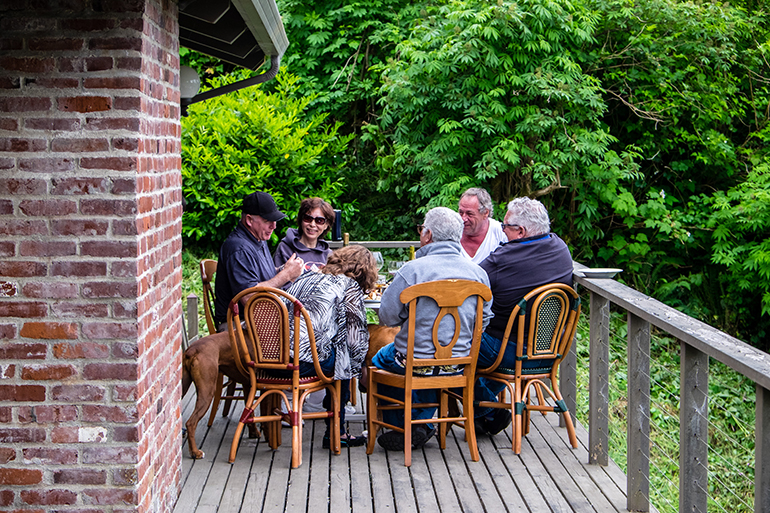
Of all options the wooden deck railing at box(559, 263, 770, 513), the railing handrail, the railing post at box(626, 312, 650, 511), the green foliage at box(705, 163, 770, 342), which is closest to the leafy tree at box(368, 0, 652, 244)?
the green foliage at box(705, 163, 770, 342)

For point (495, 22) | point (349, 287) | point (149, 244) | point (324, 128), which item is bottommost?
point (349, 287)

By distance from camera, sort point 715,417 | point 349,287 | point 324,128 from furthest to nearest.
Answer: point 324,128
point 715,417
point 349,287

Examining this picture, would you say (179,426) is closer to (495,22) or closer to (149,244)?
(149,244)

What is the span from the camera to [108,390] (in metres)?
2.64

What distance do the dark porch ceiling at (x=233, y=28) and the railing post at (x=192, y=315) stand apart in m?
1.83

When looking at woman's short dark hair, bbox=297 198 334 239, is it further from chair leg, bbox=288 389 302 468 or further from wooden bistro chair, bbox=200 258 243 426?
chair leg, bbox=288 389 302 468

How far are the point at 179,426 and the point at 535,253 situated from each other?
2060 mm

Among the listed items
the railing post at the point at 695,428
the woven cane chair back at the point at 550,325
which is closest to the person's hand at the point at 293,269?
the woven cane chair back at the point at 550,325

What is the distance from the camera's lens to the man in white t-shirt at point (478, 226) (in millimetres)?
4980

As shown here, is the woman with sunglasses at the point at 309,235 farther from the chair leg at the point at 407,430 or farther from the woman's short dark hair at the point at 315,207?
the chair leg at the point at 407,430

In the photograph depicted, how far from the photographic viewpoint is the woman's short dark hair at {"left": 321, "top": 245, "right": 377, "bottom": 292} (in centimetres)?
404

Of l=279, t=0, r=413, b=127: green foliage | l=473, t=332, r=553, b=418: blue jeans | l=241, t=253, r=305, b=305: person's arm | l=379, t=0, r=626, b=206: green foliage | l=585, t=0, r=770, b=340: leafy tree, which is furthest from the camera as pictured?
l=279, t=0, r=413, b=127: green foliage

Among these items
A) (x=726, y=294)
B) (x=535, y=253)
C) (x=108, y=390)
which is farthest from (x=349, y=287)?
(x=726, y=294)

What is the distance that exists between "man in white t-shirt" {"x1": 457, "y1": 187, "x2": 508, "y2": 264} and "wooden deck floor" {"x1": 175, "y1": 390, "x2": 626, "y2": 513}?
131cm
